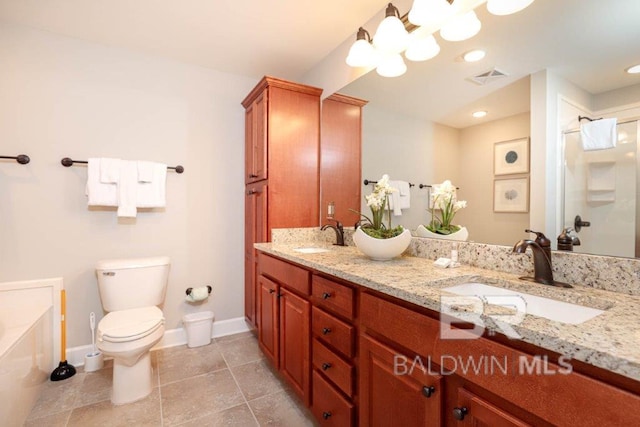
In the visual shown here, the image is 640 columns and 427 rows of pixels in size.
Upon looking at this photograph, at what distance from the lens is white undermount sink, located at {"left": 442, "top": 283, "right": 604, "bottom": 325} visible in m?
0.86

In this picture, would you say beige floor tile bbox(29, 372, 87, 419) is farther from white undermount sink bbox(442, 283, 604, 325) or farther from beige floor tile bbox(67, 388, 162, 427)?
white undermount sink bbox(442, 283, 604, 325)

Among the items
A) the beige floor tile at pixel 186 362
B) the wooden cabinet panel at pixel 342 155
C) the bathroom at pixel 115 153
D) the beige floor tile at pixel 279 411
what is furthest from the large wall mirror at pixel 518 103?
the beige floor tile at pixel 186 362

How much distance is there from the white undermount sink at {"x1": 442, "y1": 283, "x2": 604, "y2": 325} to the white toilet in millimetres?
1669

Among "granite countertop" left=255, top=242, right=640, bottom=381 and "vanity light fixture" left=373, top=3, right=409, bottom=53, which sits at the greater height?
"vanity light fixture" left=373, top=3, right=409, bottom=53

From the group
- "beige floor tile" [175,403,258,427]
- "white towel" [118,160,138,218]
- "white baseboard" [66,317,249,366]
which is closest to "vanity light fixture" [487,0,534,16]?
"beige floor tile" [175,403,258,427]

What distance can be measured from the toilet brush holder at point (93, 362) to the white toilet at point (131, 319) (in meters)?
0.39

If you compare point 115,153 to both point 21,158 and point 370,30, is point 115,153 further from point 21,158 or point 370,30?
point 370,30

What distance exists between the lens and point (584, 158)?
3.40ft

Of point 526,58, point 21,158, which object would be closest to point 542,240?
point 526,58

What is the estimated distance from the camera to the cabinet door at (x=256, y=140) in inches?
89.3

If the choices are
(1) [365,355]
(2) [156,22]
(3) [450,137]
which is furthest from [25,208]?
(3) [450,137]

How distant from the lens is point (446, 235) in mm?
1506

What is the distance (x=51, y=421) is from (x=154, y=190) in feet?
4.73

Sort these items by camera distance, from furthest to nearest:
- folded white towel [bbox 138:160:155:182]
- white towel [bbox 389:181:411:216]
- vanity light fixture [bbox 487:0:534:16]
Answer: folded white towel [bbox 138:160:155:182]
white towel [bbox 389:181:411:216]
vanity light fixture [bbox 487:0:534:16]
